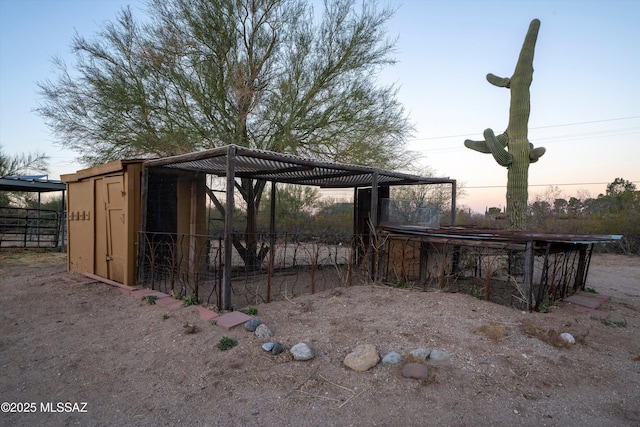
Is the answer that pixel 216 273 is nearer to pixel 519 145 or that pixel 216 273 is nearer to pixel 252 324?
pixel 252 324

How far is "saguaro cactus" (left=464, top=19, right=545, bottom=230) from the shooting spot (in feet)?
32.1

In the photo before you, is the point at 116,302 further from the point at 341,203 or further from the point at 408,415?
the point at 341,203

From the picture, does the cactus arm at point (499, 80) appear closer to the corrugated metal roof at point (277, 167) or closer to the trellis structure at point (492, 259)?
the corrugated metal roof at point (277, 167)

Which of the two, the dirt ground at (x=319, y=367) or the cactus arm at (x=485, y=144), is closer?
the dirt ground at (x=319, y=367)

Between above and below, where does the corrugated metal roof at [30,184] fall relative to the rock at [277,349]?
above

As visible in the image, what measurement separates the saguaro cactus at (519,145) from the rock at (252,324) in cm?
776

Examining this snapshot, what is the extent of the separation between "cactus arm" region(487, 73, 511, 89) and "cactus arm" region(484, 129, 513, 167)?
157 cm

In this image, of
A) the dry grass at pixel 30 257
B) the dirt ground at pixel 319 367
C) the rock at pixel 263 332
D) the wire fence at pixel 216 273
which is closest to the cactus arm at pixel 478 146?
the wire fence at pixel 216 273

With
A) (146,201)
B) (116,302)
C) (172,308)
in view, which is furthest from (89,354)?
(146,201)

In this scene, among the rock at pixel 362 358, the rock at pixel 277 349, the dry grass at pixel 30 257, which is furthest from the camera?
the dry grass at pixel 30 257

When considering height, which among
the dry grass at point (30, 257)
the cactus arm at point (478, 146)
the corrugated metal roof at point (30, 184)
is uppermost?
the cactus arm at point (478, 146)

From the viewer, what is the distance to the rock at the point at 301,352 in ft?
12.1

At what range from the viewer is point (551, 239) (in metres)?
5.06

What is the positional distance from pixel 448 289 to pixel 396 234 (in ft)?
4.36
